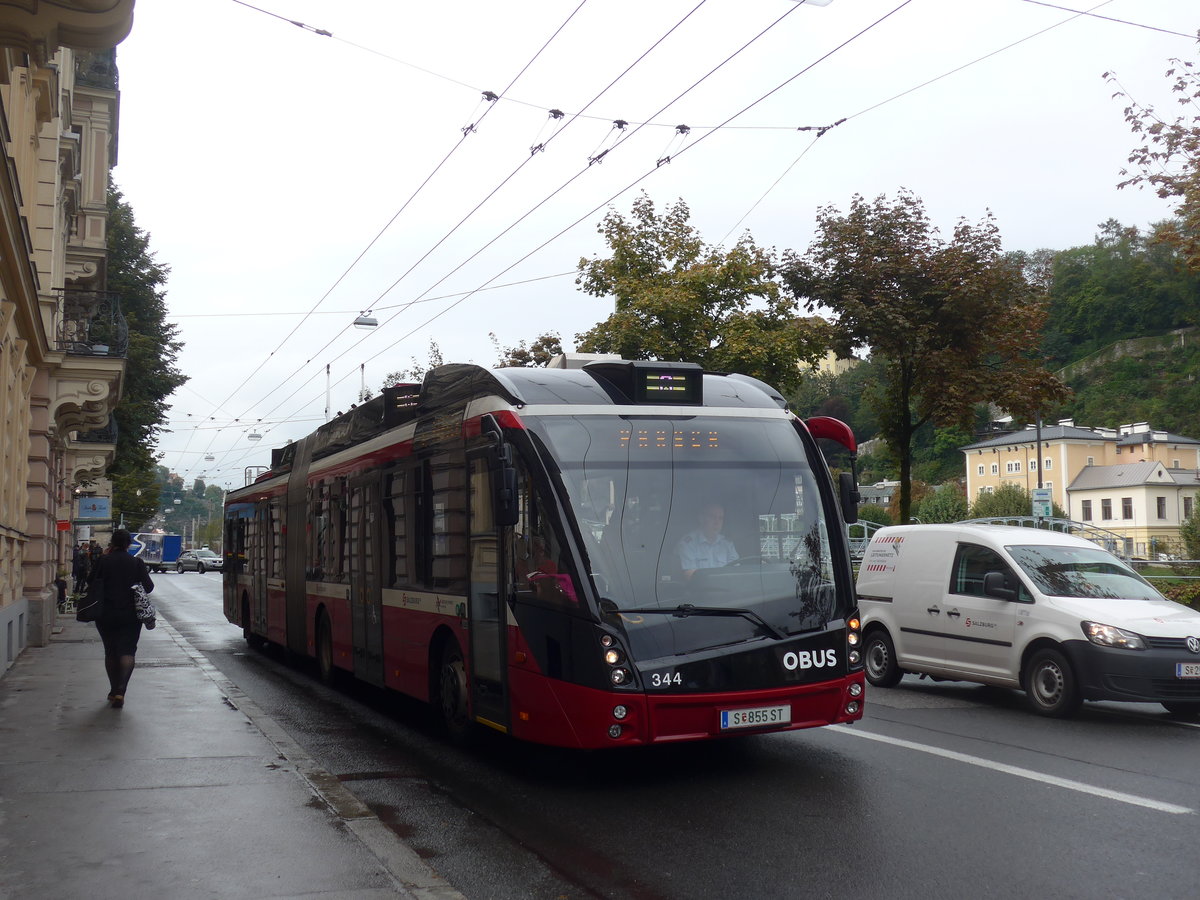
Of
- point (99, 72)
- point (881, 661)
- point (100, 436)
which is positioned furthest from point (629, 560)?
point (100, 436)

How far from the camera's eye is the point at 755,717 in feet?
25.2

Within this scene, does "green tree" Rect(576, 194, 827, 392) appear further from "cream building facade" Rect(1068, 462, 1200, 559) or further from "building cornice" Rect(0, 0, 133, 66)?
"cream building facade" Rect(1068, 462, 1200, 559)

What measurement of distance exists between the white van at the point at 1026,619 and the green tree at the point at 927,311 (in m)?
11.0

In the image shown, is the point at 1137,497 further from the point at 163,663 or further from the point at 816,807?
the point at 816,807

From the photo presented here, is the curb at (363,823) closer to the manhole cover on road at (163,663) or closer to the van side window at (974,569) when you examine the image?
the manhole cover on road at (163,663)

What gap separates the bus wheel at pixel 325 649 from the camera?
46.3ft

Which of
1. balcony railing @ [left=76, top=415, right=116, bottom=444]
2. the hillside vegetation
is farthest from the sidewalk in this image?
the hillside vegetation

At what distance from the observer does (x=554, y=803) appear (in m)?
7.56

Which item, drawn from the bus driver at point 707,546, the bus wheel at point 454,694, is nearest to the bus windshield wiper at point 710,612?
the bus driver at point 707,546

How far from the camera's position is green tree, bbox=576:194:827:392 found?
26.6m

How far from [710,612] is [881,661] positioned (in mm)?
6451

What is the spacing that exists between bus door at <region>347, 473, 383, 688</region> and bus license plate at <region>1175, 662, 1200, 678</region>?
702 cm

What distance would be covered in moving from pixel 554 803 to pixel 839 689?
201 cm

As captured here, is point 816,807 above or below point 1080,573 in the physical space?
below
